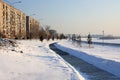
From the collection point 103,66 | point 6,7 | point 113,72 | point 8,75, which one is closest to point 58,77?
point 8,75

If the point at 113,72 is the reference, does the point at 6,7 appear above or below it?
above

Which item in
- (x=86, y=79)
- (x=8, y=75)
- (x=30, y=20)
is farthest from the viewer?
(x=30, y=20)

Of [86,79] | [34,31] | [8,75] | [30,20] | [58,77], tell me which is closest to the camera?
[8,75]

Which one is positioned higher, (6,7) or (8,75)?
(6,7)

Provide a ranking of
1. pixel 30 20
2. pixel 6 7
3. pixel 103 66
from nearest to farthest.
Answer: pixel 103 66
pixel 6 7
pixel 30 20

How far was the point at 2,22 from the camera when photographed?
355 feet

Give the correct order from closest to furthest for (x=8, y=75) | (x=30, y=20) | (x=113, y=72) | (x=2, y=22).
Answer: (x=8, y=75) < (x=113, y=72) < (x=2, y=22) < (x=30, y=20)

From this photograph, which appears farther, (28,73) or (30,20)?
(30,20)

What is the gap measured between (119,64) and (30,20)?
156304mm

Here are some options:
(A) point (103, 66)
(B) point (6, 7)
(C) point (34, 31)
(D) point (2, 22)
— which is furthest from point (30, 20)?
(A) point (103, 66)

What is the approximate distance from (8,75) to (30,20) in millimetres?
161778

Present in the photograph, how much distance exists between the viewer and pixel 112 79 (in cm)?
1600

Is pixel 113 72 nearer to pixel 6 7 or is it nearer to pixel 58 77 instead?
pixel 58 77

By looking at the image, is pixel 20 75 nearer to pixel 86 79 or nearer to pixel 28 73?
pixel 28 73
